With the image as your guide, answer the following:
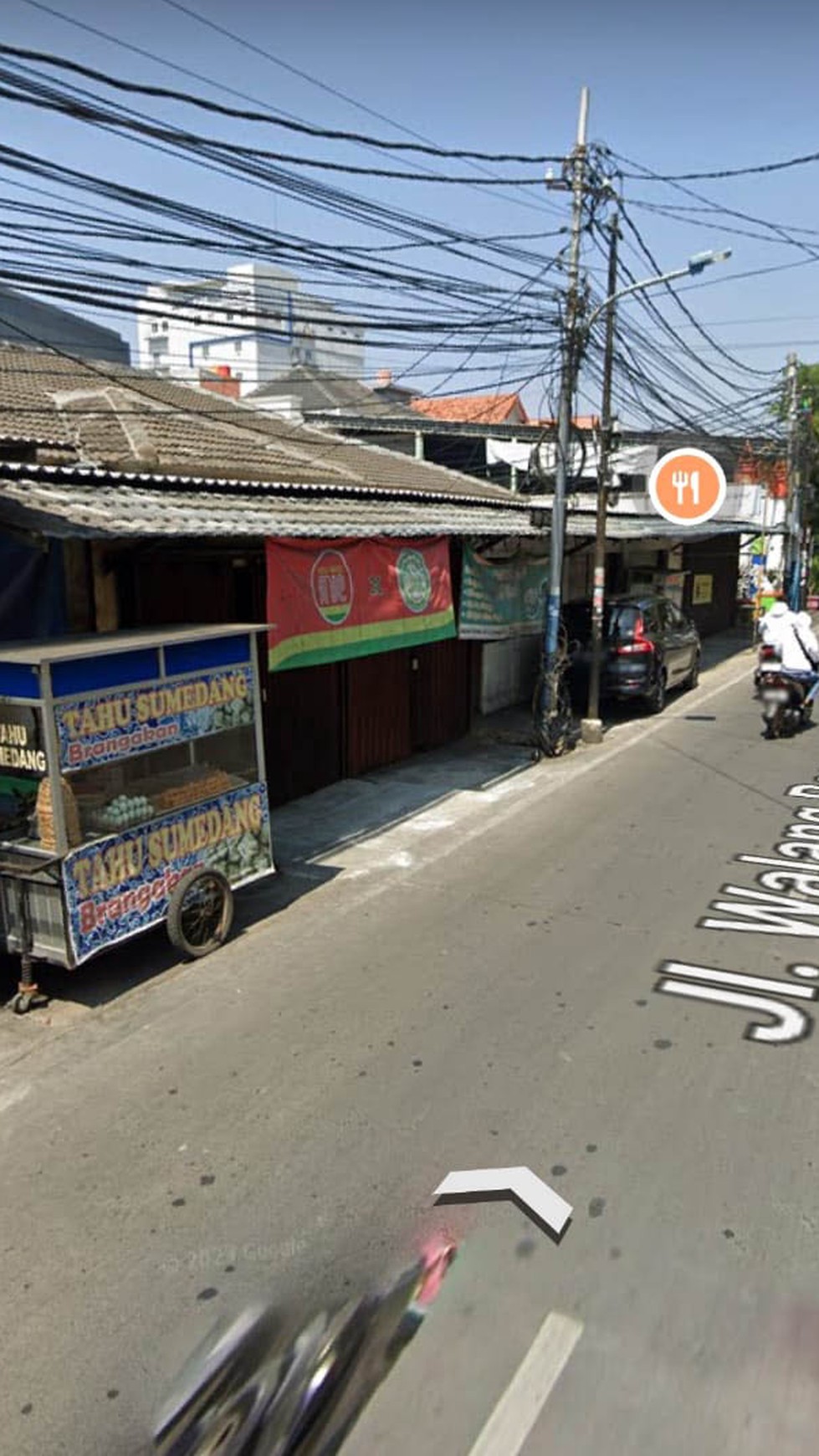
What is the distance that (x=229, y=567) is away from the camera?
9352mm

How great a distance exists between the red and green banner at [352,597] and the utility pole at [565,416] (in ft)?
5.83

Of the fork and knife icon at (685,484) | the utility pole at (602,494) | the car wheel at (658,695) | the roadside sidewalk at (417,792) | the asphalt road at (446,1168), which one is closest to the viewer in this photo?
the asphalt road at (446,1168)

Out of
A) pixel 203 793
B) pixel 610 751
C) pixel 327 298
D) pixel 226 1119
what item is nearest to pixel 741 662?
pixel 610 751

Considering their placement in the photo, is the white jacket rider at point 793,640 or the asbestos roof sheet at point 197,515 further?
the white jacket rider at point 793,640

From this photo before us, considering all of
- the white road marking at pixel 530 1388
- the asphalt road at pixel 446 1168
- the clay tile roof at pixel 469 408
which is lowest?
the asphalt road at pixel 446 1168

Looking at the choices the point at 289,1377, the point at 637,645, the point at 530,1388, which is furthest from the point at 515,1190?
the point at 637,645

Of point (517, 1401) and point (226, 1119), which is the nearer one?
point (517, 1401)

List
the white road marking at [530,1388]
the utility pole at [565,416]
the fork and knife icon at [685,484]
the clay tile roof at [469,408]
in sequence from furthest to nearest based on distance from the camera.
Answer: the clay tile roof at [469,408]
the fork and knife icon at [685,484]
the utility pole at [565,416]
the white road marking at [530,1388]

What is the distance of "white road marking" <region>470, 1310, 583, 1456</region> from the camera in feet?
9.35

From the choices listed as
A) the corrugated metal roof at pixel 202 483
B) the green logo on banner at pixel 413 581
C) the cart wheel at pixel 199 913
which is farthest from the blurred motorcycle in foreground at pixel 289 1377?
the green logo on banner at pixel 413 581

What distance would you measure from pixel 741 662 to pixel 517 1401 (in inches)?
828

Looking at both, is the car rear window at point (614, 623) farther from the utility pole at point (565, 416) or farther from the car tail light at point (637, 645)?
the utility pole at point (565, 416)

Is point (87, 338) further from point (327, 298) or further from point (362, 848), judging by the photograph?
point (362, 848)

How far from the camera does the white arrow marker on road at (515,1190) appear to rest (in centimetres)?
385
